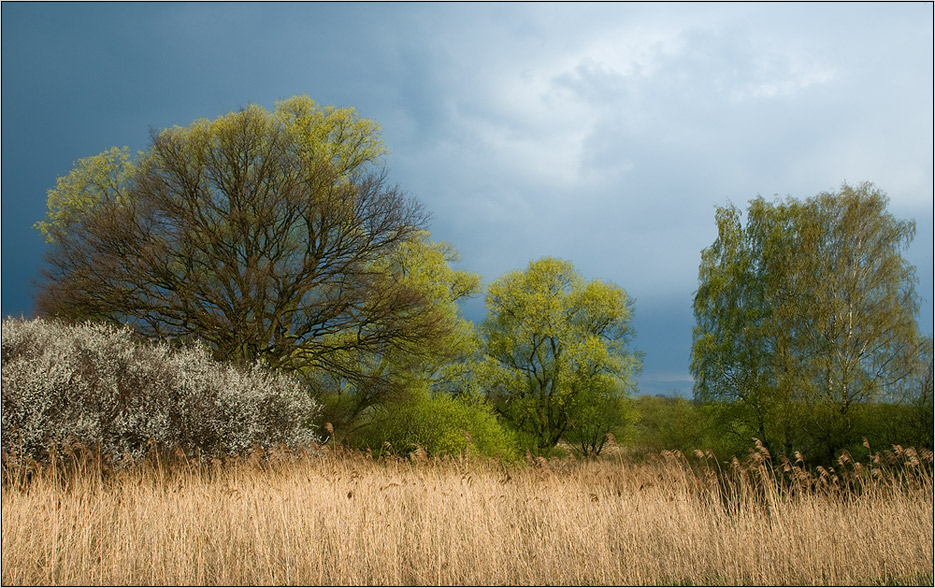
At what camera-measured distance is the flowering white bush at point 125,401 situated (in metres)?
9.32

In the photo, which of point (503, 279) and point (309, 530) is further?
point (503, 279)

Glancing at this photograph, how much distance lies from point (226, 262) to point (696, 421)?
16.7 meters

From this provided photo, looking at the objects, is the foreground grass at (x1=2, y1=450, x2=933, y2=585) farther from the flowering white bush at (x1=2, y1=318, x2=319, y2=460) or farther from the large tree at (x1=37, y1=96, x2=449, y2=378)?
the large tree at (x1=37, y1=96, x2=449, y2=378)

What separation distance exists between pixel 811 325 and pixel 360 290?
43.1 feet

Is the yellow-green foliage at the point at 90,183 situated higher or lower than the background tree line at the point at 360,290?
higher

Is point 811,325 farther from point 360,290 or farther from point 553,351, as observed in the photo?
point 360,290

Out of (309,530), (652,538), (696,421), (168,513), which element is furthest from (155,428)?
(696,421)

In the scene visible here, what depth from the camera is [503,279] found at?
28016mm

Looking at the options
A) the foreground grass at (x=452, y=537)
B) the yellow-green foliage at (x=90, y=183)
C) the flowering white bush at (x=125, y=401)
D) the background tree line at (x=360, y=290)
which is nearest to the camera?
the foreground grass at (x=452, y=537)

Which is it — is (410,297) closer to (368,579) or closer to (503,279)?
(503,279)

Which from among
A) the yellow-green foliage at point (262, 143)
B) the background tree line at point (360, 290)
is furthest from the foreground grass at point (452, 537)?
Answer: the yellow-green foliage at point (262, 143)

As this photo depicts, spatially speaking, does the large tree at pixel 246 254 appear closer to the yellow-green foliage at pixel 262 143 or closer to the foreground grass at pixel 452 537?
the yellow-green foliage at pixel 262 143

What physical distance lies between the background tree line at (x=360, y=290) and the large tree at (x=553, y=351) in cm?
428

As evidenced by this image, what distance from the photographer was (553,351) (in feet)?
89.9
